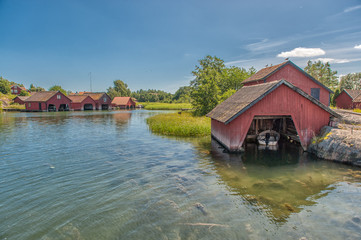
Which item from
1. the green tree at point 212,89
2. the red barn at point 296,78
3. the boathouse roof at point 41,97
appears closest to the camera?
the red barn at point 296,78

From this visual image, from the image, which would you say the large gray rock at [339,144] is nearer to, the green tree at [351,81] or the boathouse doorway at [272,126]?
the boathouse doorway at [272,126]

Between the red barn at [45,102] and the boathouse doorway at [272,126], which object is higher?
the red barn at [45,102]

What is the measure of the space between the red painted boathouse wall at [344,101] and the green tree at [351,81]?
35.1 meters

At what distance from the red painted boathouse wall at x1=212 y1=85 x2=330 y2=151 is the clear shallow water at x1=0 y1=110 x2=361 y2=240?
63.6 inches

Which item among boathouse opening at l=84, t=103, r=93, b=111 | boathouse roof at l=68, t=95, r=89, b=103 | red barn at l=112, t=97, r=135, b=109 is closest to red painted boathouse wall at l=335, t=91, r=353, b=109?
red barn at l=112, t=97, r=135, b=109

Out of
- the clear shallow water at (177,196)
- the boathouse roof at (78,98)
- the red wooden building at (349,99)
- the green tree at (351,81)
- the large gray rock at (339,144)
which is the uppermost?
the green tree at (351,81)

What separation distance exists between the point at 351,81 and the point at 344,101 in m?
41.9

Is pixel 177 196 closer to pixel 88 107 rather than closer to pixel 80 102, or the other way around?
pixel 80 102

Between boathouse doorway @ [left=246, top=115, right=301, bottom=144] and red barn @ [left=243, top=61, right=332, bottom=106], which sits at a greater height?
red barn @ [left=243, top=61, right=332, bottom=106]

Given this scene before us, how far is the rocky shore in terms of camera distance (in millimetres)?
13023

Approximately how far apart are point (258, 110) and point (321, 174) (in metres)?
5.60

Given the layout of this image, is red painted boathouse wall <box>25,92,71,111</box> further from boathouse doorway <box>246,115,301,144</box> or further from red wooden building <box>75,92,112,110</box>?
boathouse doorway <box>246,115,301,144</box>

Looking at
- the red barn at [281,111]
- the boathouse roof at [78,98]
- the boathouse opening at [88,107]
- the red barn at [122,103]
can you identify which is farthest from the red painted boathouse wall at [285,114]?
the red barn at [122,103]

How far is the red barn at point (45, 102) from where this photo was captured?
6881 centimetres
